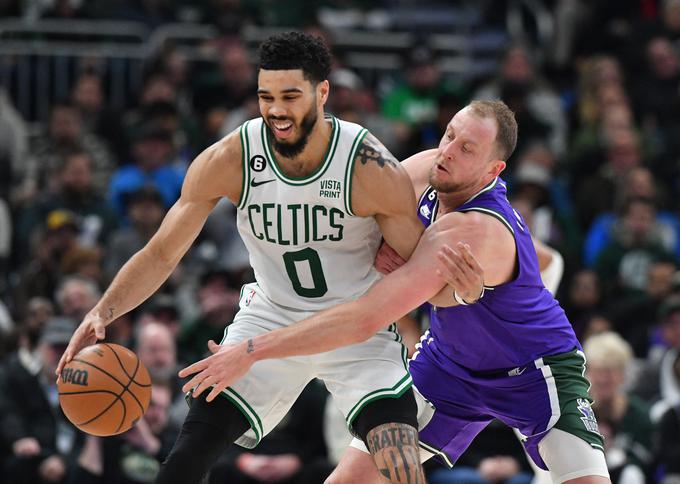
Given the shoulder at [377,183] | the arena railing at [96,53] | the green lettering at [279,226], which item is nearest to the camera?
the shoulder at [377,183]

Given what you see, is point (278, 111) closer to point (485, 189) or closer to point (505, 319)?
point (485, 189)

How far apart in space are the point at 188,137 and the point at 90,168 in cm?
109

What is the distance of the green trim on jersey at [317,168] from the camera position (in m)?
5.93

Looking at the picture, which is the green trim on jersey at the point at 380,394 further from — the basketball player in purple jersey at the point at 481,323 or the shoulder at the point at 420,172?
the shoulder at the point at 420,172

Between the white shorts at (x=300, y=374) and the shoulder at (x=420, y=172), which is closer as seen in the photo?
the white shorts at (x=300, y=374)

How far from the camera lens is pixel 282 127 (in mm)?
5793

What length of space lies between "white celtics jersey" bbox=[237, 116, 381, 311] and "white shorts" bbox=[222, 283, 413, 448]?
0.48ft

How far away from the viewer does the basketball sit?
5977mm

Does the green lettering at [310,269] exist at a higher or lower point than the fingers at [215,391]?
higher

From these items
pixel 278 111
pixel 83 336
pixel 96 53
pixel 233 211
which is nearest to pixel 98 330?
pixel 83 336

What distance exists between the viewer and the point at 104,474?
8.84 metres

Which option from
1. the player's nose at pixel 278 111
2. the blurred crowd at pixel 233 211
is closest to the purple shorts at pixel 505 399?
the player's nose at pixel 278 111

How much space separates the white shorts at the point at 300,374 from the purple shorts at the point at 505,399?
1.10 feet

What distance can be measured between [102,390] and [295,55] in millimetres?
1825
